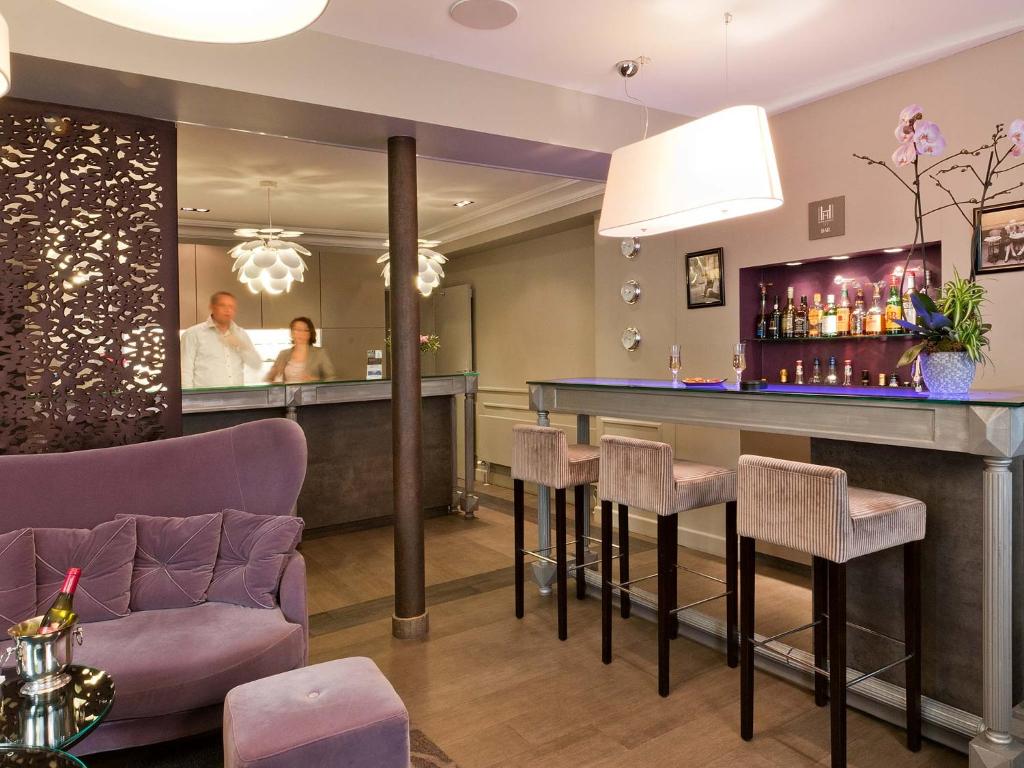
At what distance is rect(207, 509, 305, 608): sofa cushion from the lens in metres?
2.68

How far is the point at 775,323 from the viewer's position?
4324mm

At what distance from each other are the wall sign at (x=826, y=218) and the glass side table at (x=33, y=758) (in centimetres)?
397

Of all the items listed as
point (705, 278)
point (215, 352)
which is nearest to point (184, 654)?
point (705, 278)

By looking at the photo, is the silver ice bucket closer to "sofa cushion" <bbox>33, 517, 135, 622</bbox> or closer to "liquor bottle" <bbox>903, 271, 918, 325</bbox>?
"sofa cushion" <bbox>33, 517, 135, 622</bbox>

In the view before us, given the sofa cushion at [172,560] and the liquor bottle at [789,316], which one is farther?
the liquor bottle at [789,316]

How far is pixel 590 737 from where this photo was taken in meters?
2.52

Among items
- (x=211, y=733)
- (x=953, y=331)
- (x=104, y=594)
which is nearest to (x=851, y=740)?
(x=953, y=331)

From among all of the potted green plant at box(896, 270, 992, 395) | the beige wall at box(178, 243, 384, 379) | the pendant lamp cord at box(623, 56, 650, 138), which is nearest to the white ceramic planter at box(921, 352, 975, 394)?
the potted green plant at box(896, 270, 992, 395)

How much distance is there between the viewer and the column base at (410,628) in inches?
135

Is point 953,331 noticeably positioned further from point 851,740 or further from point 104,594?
point 104,594

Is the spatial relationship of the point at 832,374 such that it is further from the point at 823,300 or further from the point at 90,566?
the point at 90,566

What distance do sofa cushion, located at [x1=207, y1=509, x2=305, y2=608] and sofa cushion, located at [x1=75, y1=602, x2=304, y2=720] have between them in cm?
8

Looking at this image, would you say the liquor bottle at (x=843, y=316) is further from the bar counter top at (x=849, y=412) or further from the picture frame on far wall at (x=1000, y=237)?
the bar counter top at (x=849, y=412)

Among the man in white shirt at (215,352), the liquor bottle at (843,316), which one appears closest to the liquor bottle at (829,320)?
the liquor bottle at (843,316)
